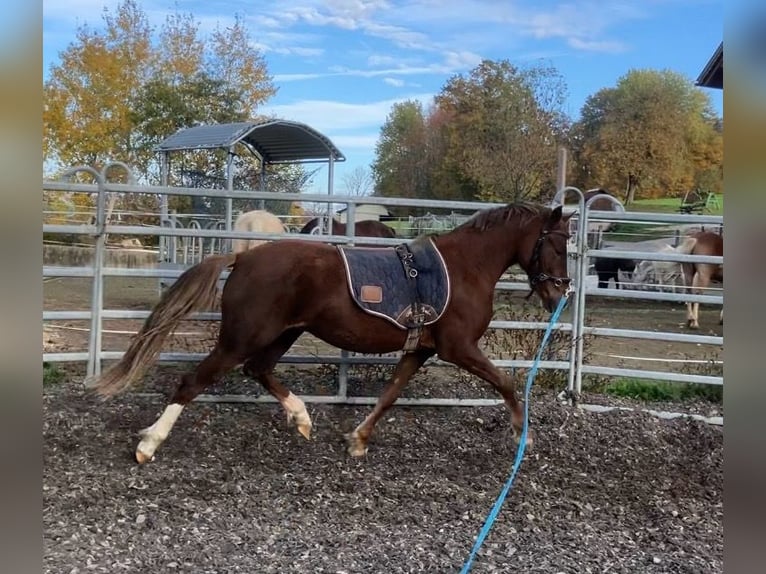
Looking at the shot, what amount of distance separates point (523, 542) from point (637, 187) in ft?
89.5

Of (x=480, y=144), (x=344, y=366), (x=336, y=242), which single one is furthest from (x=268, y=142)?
(x=480, y=144)

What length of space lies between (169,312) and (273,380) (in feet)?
2.75

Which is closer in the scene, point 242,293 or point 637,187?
point 242,293

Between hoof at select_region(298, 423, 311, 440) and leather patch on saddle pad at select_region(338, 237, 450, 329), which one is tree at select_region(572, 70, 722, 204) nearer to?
leather patch on saddle pad at select_region(338, 237, 450, 329)

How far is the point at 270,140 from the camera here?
463 inches

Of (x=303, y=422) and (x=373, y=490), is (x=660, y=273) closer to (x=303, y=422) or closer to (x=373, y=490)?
(x=303, y=422)

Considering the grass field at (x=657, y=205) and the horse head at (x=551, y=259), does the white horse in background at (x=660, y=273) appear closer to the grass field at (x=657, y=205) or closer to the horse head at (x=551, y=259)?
the horse head at (x=551, y=259)

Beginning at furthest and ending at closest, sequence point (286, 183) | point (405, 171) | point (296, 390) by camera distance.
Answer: point (405, 171)
point (286, 183)
point (296, 390)

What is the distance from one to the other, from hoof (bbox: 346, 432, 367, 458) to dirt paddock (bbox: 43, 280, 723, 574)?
7cm

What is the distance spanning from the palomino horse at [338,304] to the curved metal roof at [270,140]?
6.45 metres

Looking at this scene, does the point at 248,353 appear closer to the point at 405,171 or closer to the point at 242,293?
the point at 242,293

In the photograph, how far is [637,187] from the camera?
91.8 ft

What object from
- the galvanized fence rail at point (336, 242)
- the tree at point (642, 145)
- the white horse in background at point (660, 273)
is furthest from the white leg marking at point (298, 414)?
the tree at point (642, 145)
